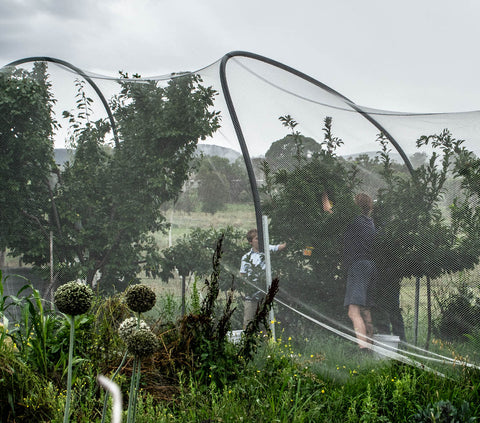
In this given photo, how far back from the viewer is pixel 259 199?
4.09m

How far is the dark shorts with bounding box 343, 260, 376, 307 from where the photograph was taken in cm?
364

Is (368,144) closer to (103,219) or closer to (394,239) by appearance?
(394,239)

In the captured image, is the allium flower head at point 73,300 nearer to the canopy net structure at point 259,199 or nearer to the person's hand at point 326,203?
the canopy net structure at point 259,199

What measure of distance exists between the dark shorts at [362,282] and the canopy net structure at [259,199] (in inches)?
0.4

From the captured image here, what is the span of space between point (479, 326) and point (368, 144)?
1516mm

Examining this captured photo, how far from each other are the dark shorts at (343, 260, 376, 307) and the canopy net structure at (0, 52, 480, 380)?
1cm

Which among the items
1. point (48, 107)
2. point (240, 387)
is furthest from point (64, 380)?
point (48, 107)

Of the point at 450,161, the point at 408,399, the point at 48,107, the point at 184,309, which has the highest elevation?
the point at 48,107

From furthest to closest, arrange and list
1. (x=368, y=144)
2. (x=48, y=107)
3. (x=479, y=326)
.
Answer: (x=48, y=107) < (x=368, y=144) < (x=479, y=326)

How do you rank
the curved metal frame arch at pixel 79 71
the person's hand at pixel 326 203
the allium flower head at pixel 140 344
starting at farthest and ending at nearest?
the curved metal frame arch at pixel 79 71
the person's hand at pixel 326 203
the allium flower head at pixel 140 344

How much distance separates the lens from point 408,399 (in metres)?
3.15

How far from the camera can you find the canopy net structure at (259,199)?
11.7 feet

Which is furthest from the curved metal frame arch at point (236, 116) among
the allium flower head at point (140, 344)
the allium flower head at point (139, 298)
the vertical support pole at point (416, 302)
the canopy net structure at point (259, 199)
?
the allium flower head at point (140, 344)

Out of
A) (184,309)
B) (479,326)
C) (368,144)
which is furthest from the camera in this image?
(184,309)
